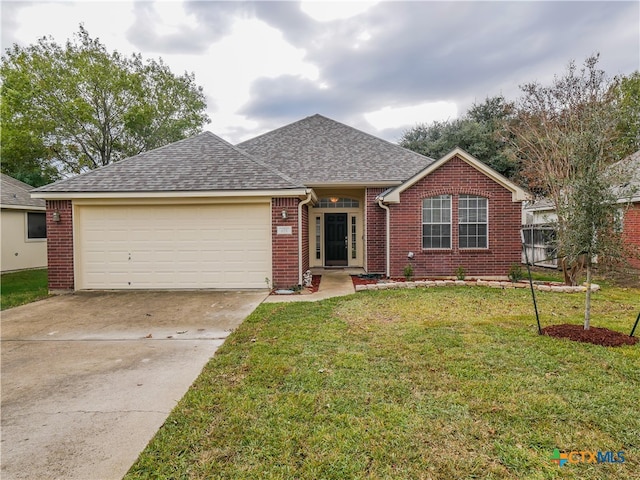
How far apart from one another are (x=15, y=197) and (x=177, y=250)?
10710mm

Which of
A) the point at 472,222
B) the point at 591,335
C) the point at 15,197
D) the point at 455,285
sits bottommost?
the point at 591,335

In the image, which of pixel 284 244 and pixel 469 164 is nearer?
pixel 284 244

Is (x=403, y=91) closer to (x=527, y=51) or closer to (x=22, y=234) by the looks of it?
(x=527, y=51)

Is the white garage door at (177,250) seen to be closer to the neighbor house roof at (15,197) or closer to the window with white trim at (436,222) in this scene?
the window with white trim at (436,222)

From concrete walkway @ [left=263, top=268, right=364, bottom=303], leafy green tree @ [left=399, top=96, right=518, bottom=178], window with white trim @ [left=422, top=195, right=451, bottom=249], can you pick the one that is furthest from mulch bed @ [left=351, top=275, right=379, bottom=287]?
leafy green tree @ [left=399, top=96, right=518, bottom=178]

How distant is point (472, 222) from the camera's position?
34.2 feet

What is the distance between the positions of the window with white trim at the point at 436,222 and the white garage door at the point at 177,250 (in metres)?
5.14

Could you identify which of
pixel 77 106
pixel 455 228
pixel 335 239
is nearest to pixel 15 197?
pixel 77 106

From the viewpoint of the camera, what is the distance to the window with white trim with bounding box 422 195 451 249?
412 inches

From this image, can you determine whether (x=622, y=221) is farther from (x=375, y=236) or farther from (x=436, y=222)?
(x=375, y=236)

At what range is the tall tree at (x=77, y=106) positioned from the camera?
65.0 ft

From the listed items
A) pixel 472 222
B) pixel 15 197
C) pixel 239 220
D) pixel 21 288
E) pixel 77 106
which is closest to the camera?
pixel 239 220

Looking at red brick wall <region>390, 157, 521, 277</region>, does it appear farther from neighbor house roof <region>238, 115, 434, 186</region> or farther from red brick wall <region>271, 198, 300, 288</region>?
red brick wall <region>271, 198, 300, 288</region>

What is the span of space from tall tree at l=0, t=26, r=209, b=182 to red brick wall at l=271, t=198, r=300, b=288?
734 inches
